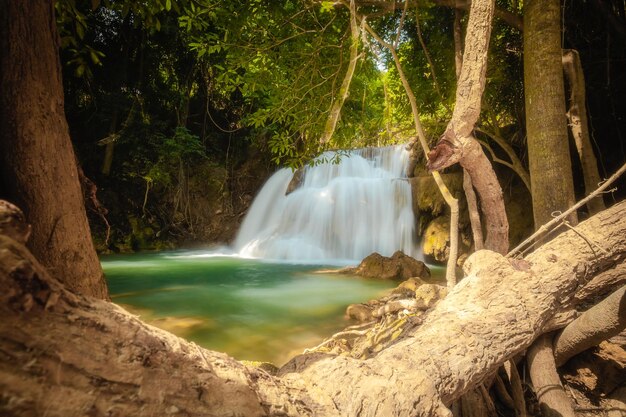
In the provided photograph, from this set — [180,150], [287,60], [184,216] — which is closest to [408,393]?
[287,60]

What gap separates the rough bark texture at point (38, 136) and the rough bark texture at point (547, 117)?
367 cm

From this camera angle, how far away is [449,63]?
20.0ft

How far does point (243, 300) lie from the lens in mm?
6301

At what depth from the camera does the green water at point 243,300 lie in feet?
14.3

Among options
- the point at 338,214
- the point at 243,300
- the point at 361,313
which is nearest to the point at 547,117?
the point at 361,313

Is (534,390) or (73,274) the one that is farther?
(534,390)

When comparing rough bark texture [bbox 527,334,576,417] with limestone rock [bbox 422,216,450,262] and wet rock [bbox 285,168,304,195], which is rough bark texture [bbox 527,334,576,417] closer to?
limestone rock [bbox 422,216,450,262]

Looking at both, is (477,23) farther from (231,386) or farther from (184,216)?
(184,216)

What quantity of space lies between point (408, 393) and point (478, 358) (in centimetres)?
51

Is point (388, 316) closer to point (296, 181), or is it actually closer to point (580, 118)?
point (580, 118)

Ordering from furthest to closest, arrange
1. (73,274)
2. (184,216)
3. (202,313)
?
(184,216) < (202,313) < (73,274)

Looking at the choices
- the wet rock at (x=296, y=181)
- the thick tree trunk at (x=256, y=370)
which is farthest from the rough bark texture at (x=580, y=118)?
the wet rock at (x=296, y=181)

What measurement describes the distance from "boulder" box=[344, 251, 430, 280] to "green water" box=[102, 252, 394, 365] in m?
0.33

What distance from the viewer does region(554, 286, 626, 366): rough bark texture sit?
1850 millimetres
